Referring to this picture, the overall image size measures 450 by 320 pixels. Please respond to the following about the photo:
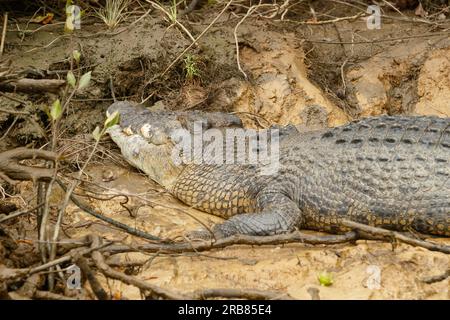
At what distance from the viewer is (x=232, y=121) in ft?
19.8

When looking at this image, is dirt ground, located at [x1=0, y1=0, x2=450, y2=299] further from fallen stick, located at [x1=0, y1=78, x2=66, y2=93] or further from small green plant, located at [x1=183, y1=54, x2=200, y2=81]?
fallen stick, located at [x1=0, y1=78, x2=66, y2=93]

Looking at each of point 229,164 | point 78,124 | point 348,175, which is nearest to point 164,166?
point 229,164

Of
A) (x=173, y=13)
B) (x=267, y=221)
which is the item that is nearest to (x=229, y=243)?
(x=267, y=221)

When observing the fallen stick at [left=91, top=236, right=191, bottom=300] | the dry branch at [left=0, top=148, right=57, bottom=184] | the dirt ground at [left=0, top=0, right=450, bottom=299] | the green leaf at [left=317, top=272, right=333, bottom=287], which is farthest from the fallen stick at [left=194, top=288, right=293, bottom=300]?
the dry branch at [left=0, top=148, right=57, bottom=184]

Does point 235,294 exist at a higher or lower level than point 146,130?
lower

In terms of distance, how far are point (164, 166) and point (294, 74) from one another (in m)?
1.79

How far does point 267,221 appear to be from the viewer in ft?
15.8

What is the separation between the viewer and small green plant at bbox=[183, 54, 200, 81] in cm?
633

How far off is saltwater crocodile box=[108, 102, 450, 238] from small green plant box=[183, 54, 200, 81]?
85 centimetres

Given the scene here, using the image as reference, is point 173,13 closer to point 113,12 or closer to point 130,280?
point 113,12

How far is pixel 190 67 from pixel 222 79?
36 cm

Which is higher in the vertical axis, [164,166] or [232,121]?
[232,121]
